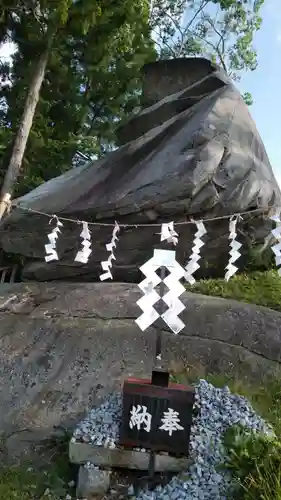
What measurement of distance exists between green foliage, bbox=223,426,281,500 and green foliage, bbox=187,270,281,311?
2848 mm

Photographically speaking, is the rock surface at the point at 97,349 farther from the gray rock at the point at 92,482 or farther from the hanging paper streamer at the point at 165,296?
the hanging paper streamer at the point at 165,296

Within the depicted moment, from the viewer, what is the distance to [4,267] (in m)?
9.45

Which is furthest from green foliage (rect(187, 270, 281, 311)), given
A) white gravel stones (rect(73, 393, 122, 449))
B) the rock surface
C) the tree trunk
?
the tree trunk

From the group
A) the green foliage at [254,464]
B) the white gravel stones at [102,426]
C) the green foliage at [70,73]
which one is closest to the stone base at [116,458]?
the white gravel stones at [102,426]

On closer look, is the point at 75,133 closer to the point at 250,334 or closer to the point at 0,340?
the point at 0,340

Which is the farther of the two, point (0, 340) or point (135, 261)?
point (135, 261)

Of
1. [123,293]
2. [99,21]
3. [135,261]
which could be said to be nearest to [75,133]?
[99,21]

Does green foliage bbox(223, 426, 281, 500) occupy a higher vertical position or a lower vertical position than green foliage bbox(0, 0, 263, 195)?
lower

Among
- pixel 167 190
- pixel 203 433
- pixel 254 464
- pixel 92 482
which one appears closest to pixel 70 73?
pixel 167 190

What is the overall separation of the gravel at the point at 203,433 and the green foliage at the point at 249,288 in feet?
7.01

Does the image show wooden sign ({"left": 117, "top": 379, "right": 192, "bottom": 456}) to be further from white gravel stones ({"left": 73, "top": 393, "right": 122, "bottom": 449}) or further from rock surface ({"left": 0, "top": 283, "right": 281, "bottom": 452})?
rock surface ({"left": 0, "top": 283, "right": 281, "bottom": 452})

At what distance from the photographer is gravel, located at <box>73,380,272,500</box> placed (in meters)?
3.41

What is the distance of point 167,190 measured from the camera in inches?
265

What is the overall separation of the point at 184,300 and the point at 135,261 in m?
1.36
